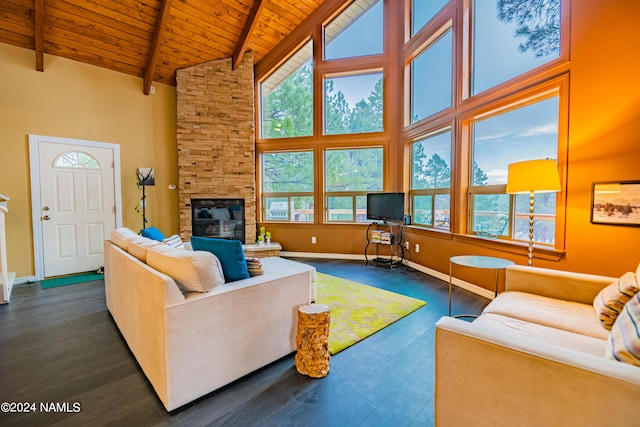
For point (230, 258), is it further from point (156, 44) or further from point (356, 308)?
point (156, 44)

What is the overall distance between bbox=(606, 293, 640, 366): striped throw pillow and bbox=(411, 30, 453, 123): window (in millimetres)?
3396

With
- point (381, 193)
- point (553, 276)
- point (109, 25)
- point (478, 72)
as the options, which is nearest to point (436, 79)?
point (478, 72)

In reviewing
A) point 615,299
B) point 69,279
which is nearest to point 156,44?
point 69,279

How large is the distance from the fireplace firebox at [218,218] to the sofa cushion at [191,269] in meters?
3.69

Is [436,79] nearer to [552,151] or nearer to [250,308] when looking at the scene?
[552,151]

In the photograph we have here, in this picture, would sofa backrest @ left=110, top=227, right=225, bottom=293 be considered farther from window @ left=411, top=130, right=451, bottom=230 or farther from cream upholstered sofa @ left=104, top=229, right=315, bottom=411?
window @ left=411, top=130, right=451, bottom=230

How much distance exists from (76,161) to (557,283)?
6213 millimetres

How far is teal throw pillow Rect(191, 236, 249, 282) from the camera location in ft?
6.19

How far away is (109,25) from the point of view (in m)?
4.12

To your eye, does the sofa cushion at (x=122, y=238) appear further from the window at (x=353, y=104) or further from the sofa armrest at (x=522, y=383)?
the window at (x=353, y=104)

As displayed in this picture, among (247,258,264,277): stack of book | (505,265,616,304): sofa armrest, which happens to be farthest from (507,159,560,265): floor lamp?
(247,258,264,277): stack of book

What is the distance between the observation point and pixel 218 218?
17.6ft

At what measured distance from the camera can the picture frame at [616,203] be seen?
6.75ft

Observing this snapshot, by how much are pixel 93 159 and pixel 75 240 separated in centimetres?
133
